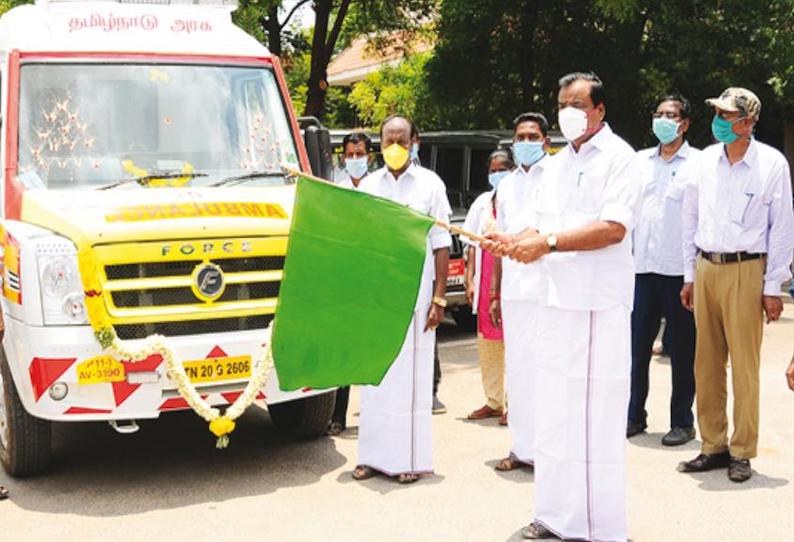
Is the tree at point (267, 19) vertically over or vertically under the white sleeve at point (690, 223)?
over

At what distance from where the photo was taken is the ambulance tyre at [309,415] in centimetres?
704

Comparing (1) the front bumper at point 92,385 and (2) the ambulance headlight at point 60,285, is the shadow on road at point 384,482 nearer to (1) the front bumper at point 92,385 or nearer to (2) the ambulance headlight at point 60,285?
(1) the front bumper at point 92,385

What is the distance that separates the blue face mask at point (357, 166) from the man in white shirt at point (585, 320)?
9.89ft

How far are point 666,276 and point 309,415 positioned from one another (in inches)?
99.1

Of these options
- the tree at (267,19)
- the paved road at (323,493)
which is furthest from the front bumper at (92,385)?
the tree at (267,19)

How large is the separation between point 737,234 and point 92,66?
4078 mm

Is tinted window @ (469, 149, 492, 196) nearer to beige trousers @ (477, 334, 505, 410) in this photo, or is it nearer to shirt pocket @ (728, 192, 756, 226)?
beige trousers @ (477, 334, 505, 410)

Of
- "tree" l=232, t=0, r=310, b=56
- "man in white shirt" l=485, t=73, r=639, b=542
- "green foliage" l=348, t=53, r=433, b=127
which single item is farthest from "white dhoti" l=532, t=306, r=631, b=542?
"green foliage" l=348, t=53, r=433, b=127

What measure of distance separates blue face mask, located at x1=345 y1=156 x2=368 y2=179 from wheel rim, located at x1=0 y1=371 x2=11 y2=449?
290 centimetres

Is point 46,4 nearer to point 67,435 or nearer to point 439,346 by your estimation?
point 67,435

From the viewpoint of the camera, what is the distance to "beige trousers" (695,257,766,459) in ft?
20.1

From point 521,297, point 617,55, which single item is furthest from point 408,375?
point 617,55

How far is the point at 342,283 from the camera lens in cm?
534

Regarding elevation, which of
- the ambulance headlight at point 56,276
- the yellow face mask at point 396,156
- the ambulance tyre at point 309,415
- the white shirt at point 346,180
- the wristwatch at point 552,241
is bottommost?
the ambulance tyre at point 309,415
